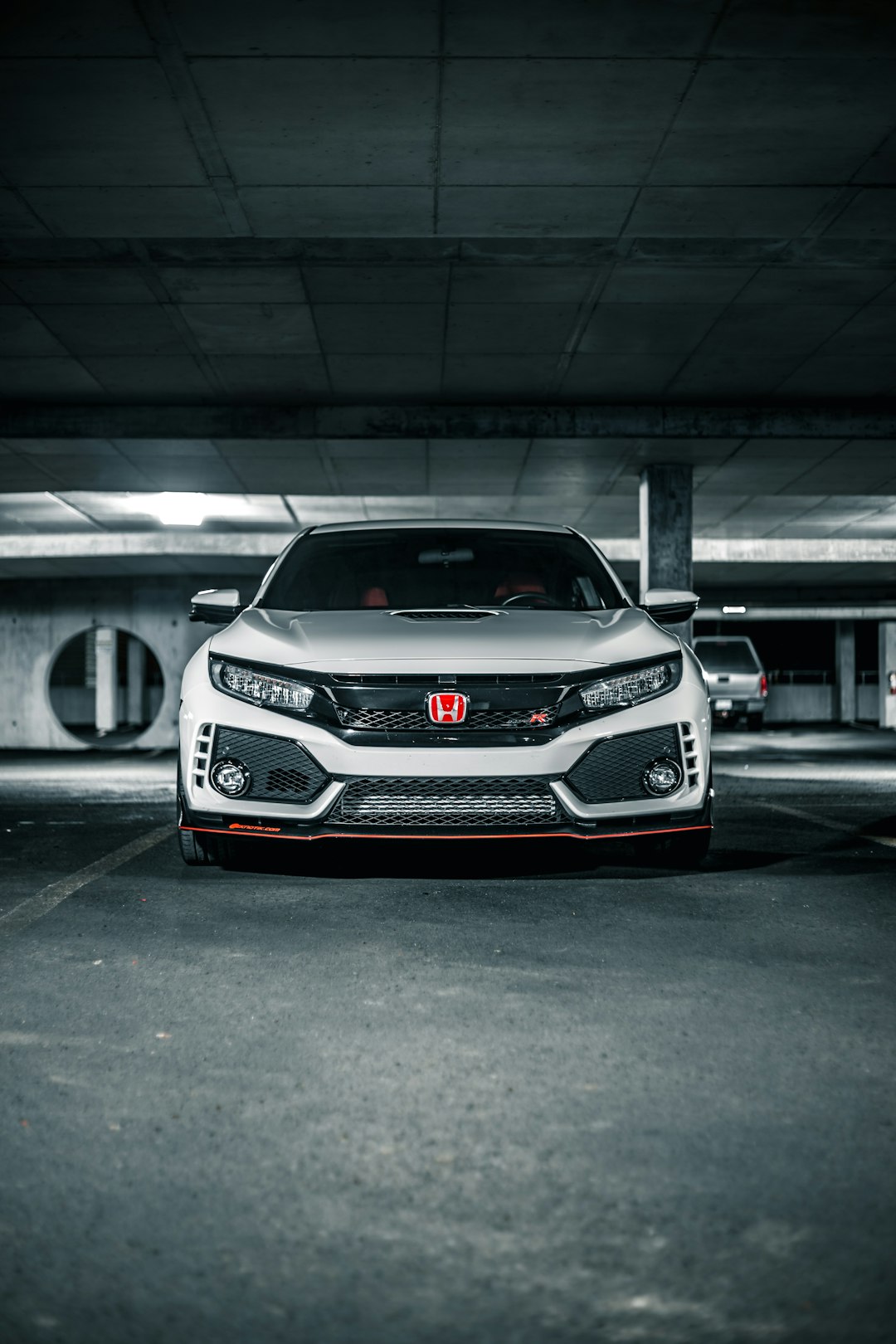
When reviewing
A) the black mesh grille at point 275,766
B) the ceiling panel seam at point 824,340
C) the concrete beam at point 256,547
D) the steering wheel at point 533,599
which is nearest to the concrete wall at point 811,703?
the concrete beam at point 256,547

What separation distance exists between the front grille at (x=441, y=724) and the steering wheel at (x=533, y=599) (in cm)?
112

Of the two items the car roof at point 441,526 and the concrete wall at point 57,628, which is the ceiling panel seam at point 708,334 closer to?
the car roof at point 441,526

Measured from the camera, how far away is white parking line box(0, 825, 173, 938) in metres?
4.24

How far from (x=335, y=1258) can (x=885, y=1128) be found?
3.69 ft

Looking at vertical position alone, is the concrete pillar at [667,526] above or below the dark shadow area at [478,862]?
above

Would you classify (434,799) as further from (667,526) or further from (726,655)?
(726,655)

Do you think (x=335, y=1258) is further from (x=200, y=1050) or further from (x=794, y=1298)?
(x=200, y=1050)

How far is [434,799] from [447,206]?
4.41 metres

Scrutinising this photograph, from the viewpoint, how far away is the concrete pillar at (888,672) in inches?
1185

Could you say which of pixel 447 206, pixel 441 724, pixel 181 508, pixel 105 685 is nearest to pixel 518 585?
pixel 441 724

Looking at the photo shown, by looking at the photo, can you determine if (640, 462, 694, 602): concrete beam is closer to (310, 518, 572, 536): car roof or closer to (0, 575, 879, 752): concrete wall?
(310, 518, 572, 536): car roof

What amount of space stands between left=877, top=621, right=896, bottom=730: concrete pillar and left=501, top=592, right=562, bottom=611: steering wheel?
2579cm

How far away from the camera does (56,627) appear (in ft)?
80.4

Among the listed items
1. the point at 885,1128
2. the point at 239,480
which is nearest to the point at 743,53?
the point at 885,1128
